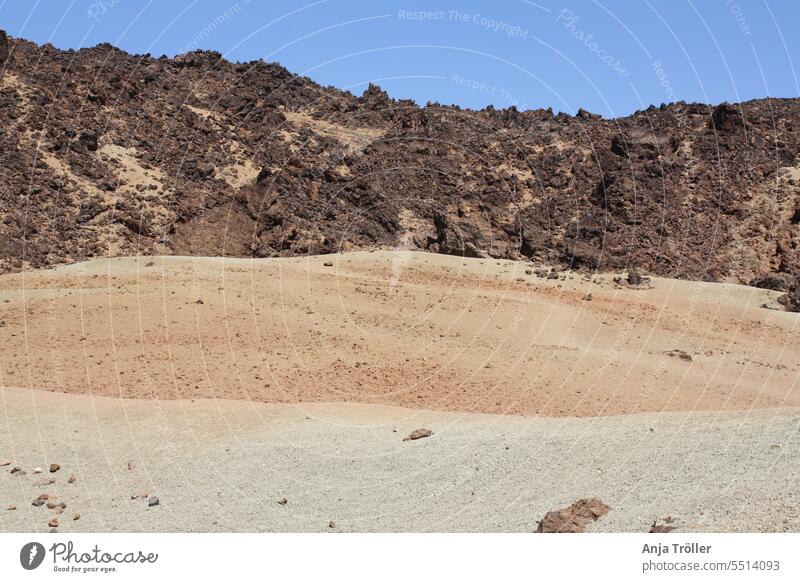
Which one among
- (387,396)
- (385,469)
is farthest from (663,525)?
(387,396)

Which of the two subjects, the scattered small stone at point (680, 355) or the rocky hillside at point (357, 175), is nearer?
the scattered small stone at point (680, 355)

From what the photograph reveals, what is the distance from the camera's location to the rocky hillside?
96.1ft

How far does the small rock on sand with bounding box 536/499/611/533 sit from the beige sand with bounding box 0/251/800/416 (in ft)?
17.0

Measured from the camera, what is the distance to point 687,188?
36156 millimetres

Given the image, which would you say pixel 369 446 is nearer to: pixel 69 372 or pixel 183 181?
pixel 69 372

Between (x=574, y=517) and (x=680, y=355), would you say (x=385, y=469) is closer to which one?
(x=574, y=517)

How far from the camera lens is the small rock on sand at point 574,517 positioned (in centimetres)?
755

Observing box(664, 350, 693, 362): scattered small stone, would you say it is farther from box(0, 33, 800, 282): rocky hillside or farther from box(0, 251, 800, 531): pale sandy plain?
box(0, 33, 800, 282): rocky hillside

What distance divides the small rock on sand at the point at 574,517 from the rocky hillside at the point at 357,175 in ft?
67.0
